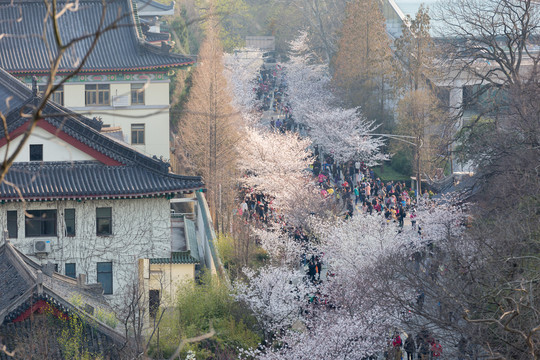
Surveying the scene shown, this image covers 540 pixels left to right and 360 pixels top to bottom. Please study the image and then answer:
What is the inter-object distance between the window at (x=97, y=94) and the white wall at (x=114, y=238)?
18317mm

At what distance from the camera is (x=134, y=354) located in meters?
17.0

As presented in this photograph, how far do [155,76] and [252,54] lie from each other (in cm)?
6003

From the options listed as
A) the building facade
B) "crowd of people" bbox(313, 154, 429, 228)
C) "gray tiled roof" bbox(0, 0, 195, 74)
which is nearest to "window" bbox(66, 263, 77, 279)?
the building facade

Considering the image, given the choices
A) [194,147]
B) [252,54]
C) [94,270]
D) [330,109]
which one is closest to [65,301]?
[94,270]

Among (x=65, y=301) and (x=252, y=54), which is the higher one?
(x=252, y=54)

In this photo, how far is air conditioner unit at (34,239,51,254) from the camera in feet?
88.9

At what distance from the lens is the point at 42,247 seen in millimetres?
27156

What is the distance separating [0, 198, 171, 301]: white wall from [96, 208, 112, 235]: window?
0.14 metres

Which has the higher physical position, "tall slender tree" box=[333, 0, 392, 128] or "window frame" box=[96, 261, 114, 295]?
"tall slender tree" box=[333, 0, 392, 128]

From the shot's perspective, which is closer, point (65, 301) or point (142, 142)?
point (65, 301)

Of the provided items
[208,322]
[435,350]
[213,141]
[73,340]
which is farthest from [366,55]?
[73,340]

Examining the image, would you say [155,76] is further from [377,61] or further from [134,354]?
[134,354]

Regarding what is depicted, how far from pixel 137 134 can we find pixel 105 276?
20004 mm

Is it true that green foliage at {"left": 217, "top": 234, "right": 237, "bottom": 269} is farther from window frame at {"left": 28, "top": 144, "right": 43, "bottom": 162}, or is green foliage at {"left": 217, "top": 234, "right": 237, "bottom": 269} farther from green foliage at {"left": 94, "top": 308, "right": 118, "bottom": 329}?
green foliage at {"left": 94, "top": 308, "right": 118, "bottom": 329}
